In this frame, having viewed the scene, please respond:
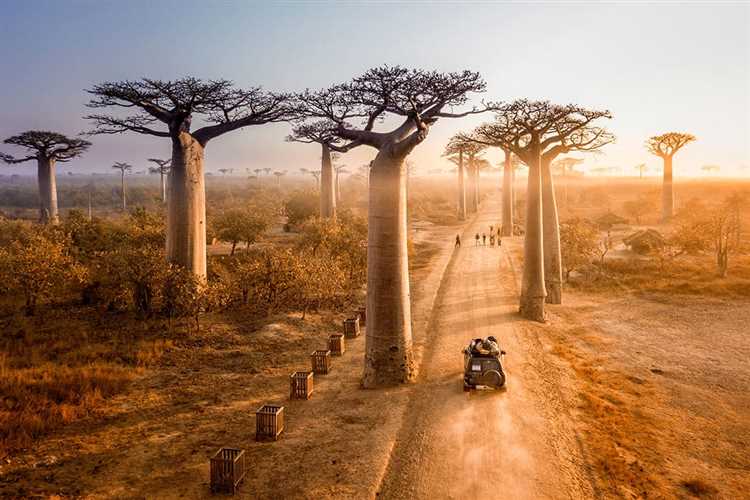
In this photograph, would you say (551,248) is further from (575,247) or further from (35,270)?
(35,270)

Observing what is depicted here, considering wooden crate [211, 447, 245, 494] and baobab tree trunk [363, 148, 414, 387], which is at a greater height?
baobab tree trunk [363, 148, 414, 387]

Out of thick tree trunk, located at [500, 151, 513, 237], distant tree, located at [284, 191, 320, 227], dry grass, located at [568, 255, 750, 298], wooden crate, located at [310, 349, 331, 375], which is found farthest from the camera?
thick tree trunk, located at [500, 151, 513, 237]

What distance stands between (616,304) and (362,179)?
428ft

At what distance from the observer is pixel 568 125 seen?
1661 centimetres

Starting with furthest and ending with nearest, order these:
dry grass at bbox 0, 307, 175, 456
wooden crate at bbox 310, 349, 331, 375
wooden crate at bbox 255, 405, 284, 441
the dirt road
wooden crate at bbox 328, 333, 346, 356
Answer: wooden crate at bbox 328, 333, 346, 356
wooden crate at bbox 310, 349, 331, 375
dry grass at bbox 0, 307, 175, 456
wooden crate at bbox 255, 405, 284, 441
the dirt road

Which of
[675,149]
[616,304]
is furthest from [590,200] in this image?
[616,304]

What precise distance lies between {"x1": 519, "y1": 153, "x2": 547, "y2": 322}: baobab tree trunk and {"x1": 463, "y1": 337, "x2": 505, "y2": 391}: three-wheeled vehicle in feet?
22.3

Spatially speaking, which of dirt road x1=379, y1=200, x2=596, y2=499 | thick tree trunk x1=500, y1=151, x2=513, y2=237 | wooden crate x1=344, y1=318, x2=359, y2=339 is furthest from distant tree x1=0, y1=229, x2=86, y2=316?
thick tree trunk x1=500, y1=151, x2=513, y2=237

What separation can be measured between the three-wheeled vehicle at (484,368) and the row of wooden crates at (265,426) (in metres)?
3.34

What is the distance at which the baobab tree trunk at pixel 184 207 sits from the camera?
14.7 metres

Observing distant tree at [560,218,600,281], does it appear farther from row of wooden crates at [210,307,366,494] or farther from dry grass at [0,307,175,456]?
dry grass at [0,307,175,456]

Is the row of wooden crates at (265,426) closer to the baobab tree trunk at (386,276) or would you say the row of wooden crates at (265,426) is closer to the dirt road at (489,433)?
the baobab tree trunk at (386,276)

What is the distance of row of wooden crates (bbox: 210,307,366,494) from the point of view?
6.68 metres

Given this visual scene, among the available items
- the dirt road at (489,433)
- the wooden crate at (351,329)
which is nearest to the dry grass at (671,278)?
the dirt road at (489,433)
